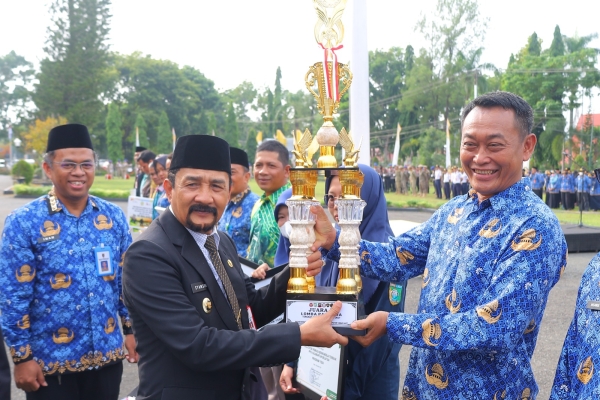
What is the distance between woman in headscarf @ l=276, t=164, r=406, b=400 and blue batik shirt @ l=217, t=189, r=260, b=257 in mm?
1857

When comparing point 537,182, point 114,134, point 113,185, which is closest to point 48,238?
point 537,182

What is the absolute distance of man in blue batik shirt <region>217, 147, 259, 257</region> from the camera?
5238 mm

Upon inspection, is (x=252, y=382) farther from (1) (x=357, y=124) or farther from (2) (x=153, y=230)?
(1) (x=357, y=124)

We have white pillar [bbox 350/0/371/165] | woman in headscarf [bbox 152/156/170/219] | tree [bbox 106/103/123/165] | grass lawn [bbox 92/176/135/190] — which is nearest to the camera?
woman in headscarf [bbox 152/156/170/219]

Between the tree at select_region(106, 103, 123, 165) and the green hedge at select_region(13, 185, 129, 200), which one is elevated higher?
the tree at select_region(106, 103, 123, 165)

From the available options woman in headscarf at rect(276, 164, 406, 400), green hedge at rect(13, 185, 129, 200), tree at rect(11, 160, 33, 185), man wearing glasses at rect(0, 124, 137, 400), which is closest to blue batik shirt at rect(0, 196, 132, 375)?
man wearing glasses at rect(0, 124, 137, 400)

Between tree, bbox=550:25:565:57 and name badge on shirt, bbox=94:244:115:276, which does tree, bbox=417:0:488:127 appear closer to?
tree, bbox=550:25:565:57

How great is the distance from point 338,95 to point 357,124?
15.6 ft

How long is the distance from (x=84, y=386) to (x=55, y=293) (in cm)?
62

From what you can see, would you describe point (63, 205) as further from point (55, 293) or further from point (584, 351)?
point (584, 351)

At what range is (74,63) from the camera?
50812 mm

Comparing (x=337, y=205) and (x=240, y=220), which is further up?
(x=337, y=205)

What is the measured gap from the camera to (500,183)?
2.46 m

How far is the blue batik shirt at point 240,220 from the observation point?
17.2 ft
